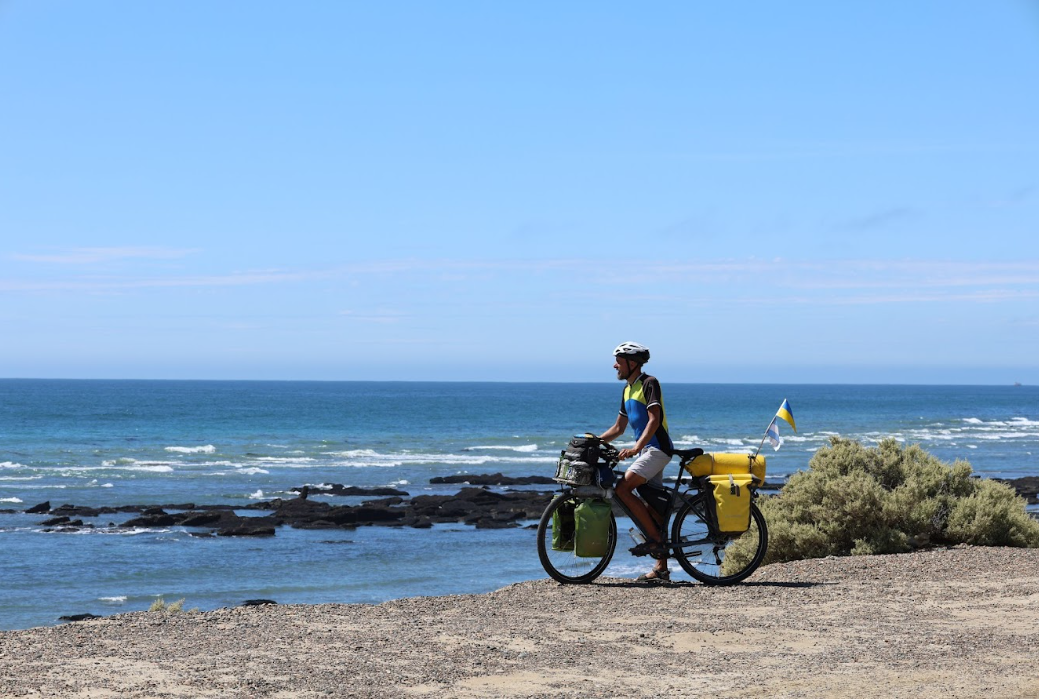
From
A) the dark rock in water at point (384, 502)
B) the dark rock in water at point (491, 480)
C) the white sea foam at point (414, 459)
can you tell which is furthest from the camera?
the white sea foam at point (414, 459)

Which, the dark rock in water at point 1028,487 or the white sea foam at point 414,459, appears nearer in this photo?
the dark rock in water at point 1028,487

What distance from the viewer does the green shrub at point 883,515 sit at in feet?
37.1

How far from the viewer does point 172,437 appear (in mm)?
62844

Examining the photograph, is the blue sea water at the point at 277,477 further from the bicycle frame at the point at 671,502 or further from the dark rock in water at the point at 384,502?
the bicycle frame at the point at 671,502

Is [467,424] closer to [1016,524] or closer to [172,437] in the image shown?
[172,437]

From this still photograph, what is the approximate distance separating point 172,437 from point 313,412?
37.5m

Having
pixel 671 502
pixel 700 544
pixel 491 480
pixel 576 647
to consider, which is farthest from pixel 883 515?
pixel 491 480

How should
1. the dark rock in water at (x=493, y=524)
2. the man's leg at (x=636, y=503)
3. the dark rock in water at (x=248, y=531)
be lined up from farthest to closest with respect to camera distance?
the dark rock in water at (x=493, y=524), the dark rock in water at (x=248, y=531), the man's leg at (x=636, y=503)

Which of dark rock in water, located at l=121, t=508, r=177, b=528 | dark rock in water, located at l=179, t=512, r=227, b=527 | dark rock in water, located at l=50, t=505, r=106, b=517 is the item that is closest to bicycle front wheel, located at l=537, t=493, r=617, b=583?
dark rock in water, located at l=179, t=512, r=227, b=527

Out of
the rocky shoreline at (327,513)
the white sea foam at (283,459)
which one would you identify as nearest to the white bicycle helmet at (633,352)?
the rocky shoreline at (327,513)

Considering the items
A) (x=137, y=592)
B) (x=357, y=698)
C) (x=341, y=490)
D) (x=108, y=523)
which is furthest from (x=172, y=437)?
(x=357, y=698)

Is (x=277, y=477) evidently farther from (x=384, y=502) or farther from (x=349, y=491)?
(x=384, y=502)

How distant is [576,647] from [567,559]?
2.61m

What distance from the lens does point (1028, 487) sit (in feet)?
114
